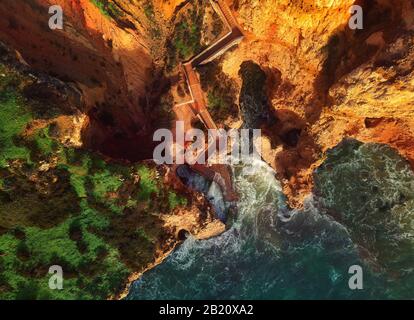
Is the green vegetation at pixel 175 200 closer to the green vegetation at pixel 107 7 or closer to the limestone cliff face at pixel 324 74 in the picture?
the limestone cliff face at pixel 324 74

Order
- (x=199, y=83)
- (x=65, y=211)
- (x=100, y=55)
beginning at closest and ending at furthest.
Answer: (x=65, y=211)
(x=100, y=55)
(x=199, y=83)

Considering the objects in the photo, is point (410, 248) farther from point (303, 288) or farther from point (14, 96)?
point (14, 96)

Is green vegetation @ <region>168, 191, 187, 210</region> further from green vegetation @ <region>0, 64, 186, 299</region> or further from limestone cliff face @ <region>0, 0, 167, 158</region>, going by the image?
limestone cliff face @ <region>0, 0, 167, 158</region>

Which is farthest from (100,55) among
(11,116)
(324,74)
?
(324,74)
